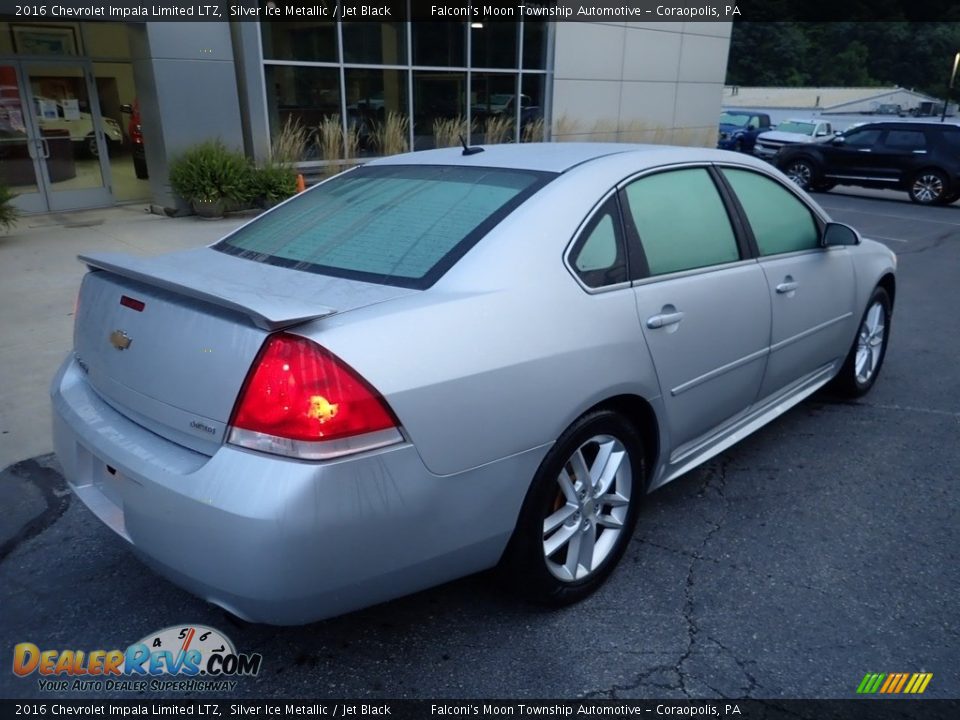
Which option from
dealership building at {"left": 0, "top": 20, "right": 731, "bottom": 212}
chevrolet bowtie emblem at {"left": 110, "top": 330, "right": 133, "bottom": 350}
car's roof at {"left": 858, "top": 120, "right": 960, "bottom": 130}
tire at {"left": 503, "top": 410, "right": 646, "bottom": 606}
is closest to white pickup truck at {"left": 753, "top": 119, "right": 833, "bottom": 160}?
car's roof at {"left": 858, "top": 120, "right": 960, "bottom": 130}

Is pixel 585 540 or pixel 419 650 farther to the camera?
pixel 585 540

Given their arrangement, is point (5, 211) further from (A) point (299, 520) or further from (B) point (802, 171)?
(B) point (802, 171)

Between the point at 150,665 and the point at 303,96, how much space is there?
11344mm

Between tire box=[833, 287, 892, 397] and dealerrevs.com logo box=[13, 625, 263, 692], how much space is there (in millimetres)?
3838

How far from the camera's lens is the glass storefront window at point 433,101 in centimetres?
1405

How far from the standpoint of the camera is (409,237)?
2.67 meters

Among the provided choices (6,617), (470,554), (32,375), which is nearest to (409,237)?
(470,554)

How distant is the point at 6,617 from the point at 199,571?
1193 mm

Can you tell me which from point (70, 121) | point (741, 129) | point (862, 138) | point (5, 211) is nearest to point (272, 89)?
point (70, 121)

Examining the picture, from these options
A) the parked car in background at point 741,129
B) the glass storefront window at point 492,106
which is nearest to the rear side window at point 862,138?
the parked car in background at point 741,129

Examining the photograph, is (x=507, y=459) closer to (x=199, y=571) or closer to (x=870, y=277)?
(x=199, y=571)

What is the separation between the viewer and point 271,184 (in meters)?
10.9

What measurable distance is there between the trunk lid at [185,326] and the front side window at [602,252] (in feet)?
2.35

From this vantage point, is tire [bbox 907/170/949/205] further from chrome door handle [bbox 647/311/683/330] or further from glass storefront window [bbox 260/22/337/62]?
chrome door handle [bbox 647/311/683/330]
